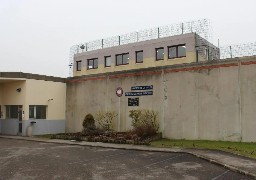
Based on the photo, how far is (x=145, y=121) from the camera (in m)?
22.7

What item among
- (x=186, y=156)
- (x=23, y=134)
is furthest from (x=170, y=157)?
(x=23, y=134)

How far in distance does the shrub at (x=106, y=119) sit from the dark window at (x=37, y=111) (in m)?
5.56

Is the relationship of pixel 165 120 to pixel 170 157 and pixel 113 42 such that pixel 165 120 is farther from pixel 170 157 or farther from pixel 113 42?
pixel 113 42

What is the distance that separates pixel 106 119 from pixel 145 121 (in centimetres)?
422

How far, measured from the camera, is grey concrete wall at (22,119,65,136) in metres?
25.6

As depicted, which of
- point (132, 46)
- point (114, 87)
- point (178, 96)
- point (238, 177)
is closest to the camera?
point (238, 177)

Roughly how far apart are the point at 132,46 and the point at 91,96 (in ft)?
46.4

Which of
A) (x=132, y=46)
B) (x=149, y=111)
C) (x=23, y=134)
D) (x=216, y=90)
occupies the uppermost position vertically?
(x=132, y=46)

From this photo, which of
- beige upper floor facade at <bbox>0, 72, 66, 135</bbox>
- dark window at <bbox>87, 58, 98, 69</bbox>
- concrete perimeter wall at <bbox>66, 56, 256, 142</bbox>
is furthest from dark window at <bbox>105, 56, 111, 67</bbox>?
concrete perimeter wall at <bbox>66, 56, 256, 142</bbox>

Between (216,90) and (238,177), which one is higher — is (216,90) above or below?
above

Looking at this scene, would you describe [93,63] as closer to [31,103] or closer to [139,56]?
[139,56]

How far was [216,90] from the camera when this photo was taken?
2027cm

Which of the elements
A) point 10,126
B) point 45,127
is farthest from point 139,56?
point 10,126

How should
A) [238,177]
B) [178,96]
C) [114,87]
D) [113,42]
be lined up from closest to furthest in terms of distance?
[238,177], [178,96], [114,87], [113,42]
